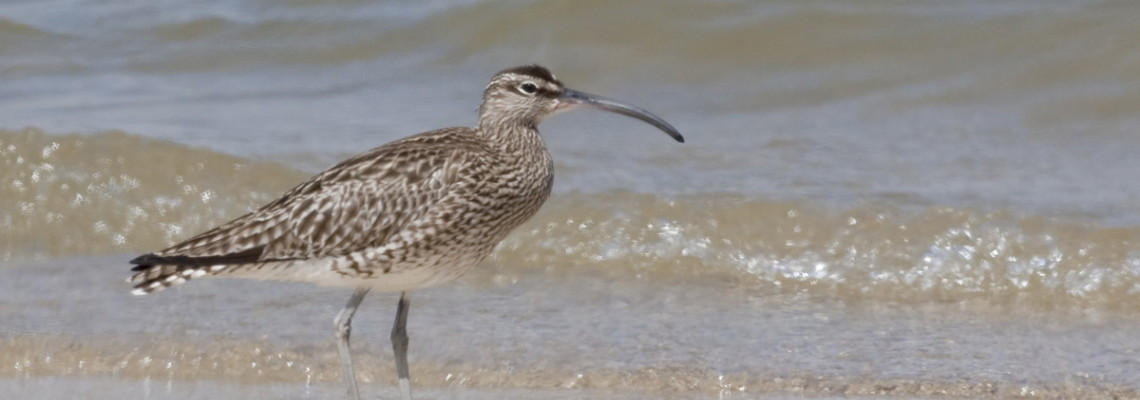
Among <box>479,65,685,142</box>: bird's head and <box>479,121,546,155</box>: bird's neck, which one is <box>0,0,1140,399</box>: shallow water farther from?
<box>479,65,685,142</box>: bird's head

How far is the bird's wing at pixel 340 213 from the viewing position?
7129 millimetres

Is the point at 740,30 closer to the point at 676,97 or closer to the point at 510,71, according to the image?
the point at 676,97

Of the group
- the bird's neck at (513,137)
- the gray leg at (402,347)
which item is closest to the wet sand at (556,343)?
the gray leg at (402,347)

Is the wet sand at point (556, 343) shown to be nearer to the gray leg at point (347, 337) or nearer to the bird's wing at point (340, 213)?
the gray leg at point (347, 337)

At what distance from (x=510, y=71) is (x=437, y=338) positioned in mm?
1510

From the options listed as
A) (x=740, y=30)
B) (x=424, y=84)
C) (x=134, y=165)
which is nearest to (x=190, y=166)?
(x=134, y=165)

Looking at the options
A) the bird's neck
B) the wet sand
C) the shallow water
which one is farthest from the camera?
the shallow water

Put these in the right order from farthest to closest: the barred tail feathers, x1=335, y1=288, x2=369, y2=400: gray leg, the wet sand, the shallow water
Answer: the shallow water < the wet sand < x1=335, y1=288, x2=369, y2=400: gray leg < the barred tail feathers

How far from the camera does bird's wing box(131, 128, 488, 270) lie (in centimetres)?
713

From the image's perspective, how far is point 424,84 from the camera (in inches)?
545

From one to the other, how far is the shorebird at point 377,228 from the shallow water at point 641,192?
71cm

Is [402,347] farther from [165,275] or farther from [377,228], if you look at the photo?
[165,275]

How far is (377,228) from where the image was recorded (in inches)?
284

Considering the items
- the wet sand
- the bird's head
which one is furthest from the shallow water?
the bird's head
